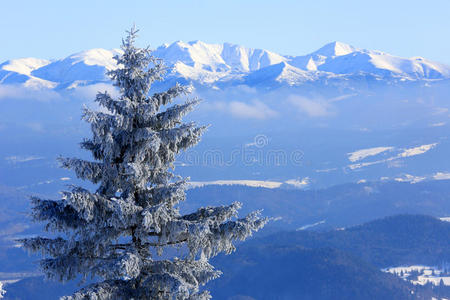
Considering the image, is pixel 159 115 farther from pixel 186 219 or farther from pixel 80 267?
pixel 80 267

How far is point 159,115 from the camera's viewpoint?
25672 mm

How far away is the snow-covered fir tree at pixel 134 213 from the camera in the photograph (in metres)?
22.8

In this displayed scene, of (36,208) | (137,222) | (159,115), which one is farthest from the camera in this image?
(159,115)

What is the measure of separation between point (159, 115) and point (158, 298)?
829 cm

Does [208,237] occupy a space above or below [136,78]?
below

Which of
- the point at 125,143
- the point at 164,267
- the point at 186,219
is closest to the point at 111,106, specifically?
the point at 125,143

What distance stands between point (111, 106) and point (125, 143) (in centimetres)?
175

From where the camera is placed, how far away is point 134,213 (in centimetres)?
2347

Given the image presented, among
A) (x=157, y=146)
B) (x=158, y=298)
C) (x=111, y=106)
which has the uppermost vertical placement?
(x=111, y=106)

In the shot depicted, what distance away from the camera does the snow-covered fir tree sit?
22766 mm

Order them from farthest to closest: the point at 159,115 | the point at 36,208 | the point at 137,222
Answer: the point at 159,115 < the point at 137,222 < the point at 36,208

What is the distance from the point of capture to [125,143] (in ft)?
80.8

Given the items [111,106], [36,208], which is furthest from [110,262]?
[111,106]

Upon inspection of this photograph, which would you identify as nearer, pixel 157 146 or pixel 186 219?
pixel 157 146
